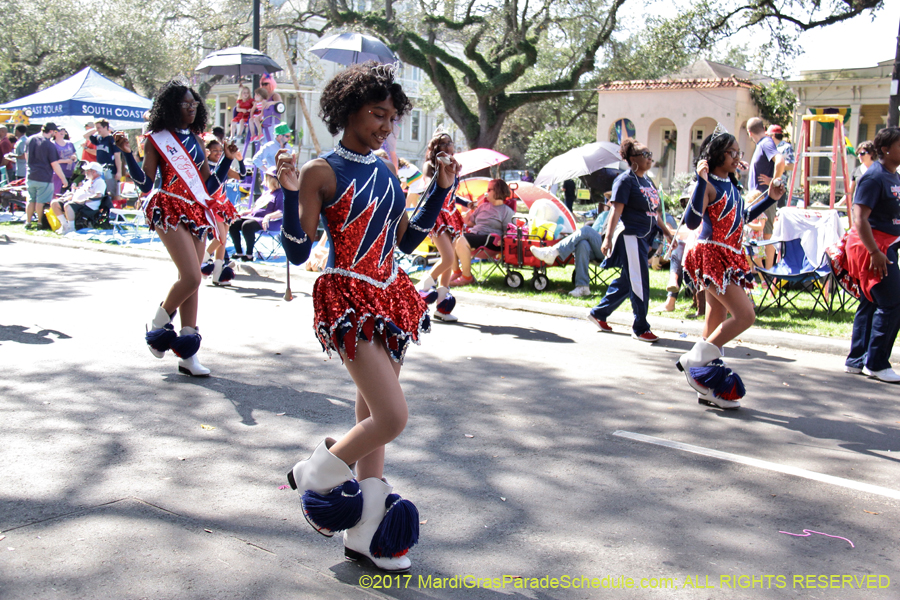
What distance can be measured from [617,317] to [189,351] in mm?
4982

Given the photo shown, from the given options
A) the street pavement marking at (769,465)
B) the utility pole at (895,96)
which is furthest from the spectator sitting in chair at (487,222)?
the utility pole at (895,96)

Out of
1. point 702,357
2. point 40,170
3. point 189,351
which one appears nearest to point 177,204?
point 189,351

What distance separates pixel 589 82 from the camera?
36.8 m

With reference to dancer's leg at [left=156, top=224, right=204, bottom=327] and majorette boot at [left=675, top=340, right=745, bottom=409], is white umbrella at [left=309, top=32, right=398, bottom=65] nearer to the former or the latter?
dancer's leg at [left=156, top=224, right=204, bottom=327]

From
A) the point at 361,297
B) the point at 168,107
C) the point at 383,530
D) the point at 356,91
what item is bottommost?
the point at 383,530

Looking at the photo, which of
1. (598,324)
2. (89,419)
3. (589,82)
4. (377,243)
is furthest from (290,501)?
(589,82)

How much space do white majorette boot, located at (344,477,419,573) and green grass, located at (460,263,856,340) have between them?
6461mm

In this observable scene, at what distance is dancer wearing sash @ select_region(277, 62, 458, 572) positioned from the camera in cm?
304

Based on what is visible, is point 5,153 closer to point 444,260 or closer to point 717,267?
point 444,260

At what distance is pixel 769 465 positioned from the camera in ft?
14.8

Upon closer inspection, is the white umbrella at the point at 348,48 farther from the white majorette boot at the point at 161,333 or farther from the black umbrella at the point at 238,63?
the white majorette boot at the point at 161,333

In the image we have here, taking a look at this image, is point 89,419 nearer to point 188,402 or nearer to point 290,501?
point 188,402

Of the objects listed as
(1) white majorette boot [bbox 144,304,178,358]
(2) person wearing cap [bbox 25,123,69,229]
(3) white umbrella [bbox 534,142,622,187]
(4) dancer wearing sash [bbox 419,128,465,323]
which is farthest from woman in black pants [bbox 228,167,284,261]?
(1) white majorette boot [bbox 144,304,178,358]

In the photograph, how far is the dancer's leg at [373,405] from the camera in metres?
3.01
